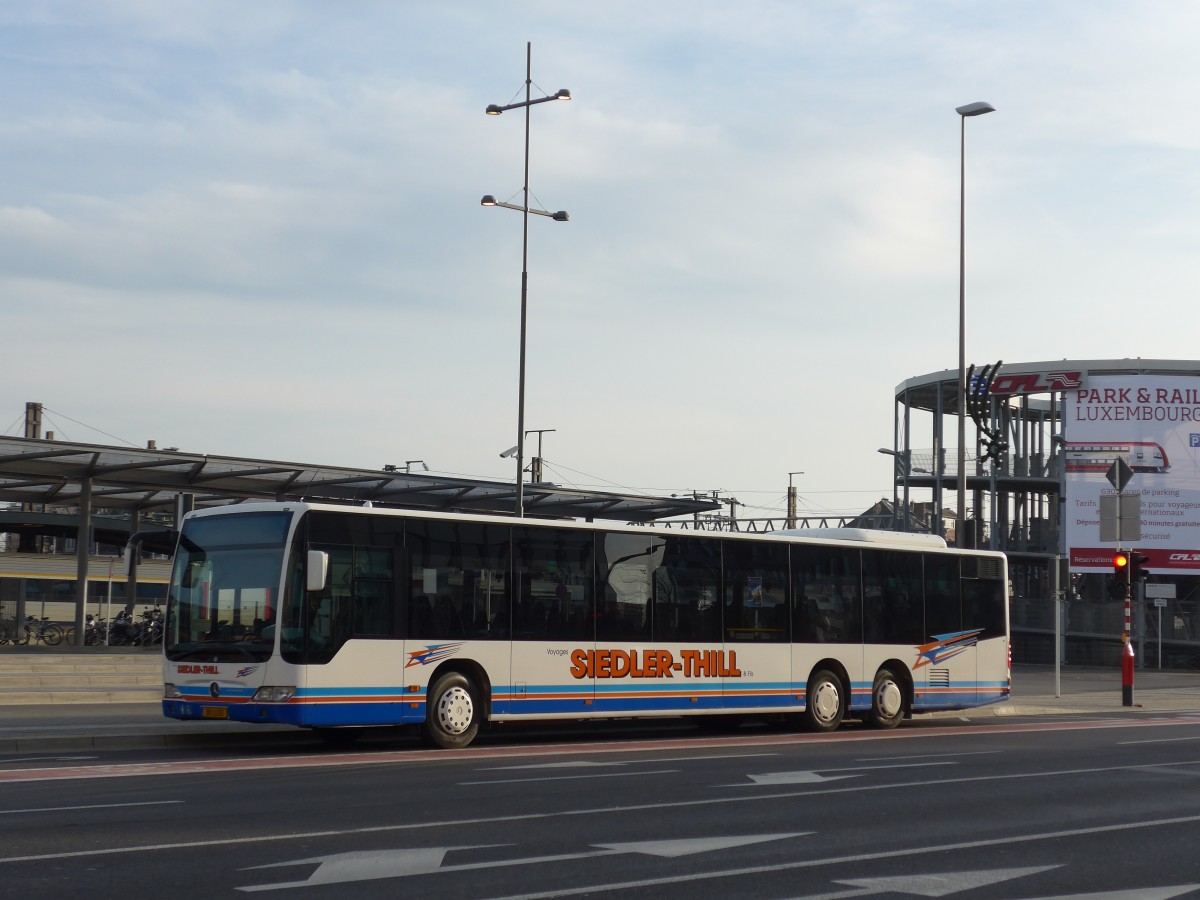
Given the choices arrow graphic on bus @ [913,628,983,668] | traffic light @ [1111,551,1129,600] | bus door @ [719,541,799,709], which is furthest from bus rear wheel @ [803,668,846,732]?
traffic light @ [1111,551,1129,600]

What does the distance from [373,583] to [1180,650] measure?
146 feet

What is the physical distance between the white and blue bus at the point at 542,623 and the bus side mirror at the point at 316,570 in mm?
26

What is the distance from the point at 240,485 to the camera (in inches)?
1399

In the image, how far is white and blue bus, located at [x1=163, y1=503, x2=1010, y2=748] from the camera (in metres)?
16.7

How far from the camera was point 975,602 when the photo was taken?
2506 cm

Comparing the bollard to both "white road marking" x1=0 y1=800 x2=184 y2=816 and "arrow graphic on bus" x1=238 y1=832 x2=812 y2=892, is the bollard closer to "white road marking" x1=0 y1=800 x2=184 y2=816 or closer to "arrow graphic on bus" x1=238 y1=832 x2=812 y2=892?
"arrow graphic on bus" x1=238 y1=832 x2=812 y2=892

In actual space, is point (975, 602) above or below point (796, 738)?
above

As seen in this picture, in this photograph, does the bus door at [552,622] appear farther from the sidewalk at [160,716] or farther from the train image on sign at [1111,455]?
the train image on sign at [1111,455]

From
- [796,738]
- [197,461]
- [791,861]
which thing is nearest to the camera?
[791,861]

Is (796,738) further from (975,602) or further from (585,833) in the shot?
(585,833)

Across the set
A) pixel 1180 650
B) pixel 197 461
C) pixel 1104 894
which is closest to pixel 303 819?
pixel 1104 894

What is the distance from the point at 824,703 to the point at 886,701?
1.55 meters

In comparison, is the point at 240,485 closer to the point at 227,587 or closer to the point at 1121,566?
the point at 227,587

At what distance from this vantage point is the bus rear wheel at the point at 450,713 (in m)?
17.6
